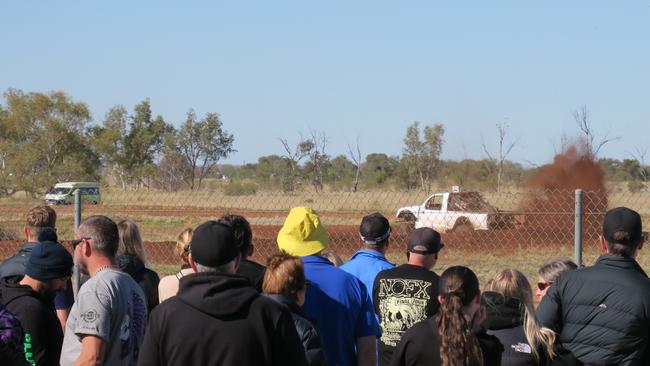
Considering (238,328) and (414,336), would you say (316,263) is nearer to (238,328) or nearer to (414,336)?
(414,336)

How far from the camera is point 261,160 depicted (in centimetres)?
11300

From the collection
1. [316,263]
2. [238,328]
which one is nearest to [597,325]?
[316,263]

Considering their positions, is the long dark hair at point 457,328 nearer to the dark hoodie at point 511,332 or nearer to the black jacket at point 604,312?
the dark hoodie at point 511,332

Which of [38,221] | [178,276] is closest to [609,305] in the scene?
[178,276]

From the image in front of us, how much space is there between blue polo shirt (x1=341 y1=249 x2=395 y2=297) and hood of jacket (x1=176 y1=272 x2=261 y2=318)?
2.43m

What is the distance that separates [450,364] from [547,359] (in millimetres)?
870

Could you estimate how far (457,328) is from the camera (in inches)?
164

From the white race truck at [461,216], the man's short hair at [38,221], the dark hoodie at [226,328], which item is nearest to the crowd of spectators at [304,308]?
the dark hoodie at [226,328]

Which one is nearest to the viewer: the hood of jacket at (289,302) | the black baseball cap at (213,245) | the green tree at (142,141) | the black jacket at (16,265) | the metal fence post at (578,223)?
the black baseball cap at (213,245)

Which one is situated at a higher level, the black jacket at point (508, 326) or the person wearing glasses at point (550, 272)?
the person wearing glasses at point (550, 272)

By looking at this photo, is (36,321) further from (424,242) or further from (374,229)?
(424,242)

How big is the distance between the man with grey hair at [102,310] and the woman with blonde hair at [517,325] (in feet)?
6.43

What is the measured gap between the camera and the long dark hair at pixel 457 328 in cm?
414

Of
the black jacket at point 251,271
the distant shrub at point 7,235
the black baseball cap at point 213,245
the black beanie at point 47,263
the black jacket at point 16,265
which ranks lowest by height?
the distant shrub at point 7,235
